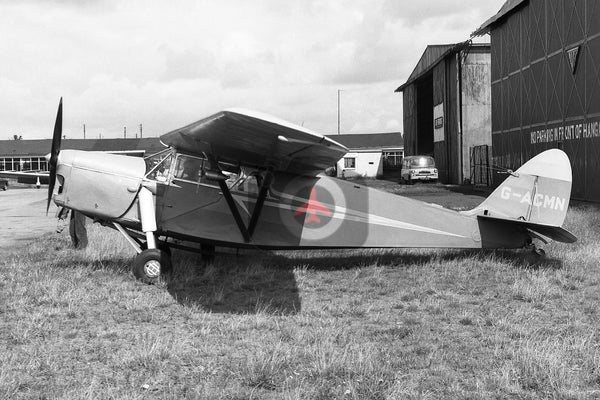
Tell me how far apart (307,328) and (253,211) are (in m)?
3.02

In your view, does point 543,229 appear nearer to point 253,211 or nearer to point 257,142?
point 253,211

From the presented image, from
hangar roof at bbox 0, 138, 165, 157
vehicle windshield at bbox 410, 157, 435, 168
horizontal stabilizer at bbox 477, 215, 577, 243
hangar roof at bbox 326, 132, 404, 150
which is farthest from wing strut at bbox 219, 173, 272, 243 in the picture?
hangar roof at bbox 0, 138, 165, 157

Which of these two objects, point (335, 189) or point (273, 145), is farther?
point (335, 189)

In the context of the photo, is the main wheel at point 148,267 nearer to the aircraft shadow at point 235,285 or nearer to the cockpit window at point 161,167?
the aircraft shadow at point 235,285

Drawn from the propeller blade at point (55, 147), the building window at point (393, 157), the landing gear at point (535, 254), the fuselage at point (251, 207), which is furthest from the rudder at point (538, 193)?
the building window at point (393, 157)

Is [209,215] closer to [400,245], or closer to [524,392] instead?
[400,245]

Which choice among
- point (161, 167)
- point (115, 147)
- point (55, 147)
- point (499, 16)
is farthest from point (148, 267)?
point (115, 147)

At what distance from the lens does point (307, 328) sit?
5492mm

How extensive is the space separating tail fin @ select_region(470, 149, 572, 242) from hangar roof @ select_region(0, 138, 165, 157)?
71761 millimetres

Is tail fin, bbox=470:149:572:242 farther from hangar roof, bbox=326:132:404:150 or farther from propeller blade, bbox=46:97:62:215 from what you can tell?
hangar roof, bbox=326:132:404:150

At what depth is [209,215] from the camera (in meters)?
8.19

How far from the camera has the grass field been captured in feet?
13.2

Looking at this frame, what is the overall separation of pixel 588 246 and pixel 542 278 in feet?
9.61

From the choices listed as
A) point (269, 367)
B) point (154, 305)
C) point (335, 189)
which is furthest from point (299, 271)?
point (269, 367)
